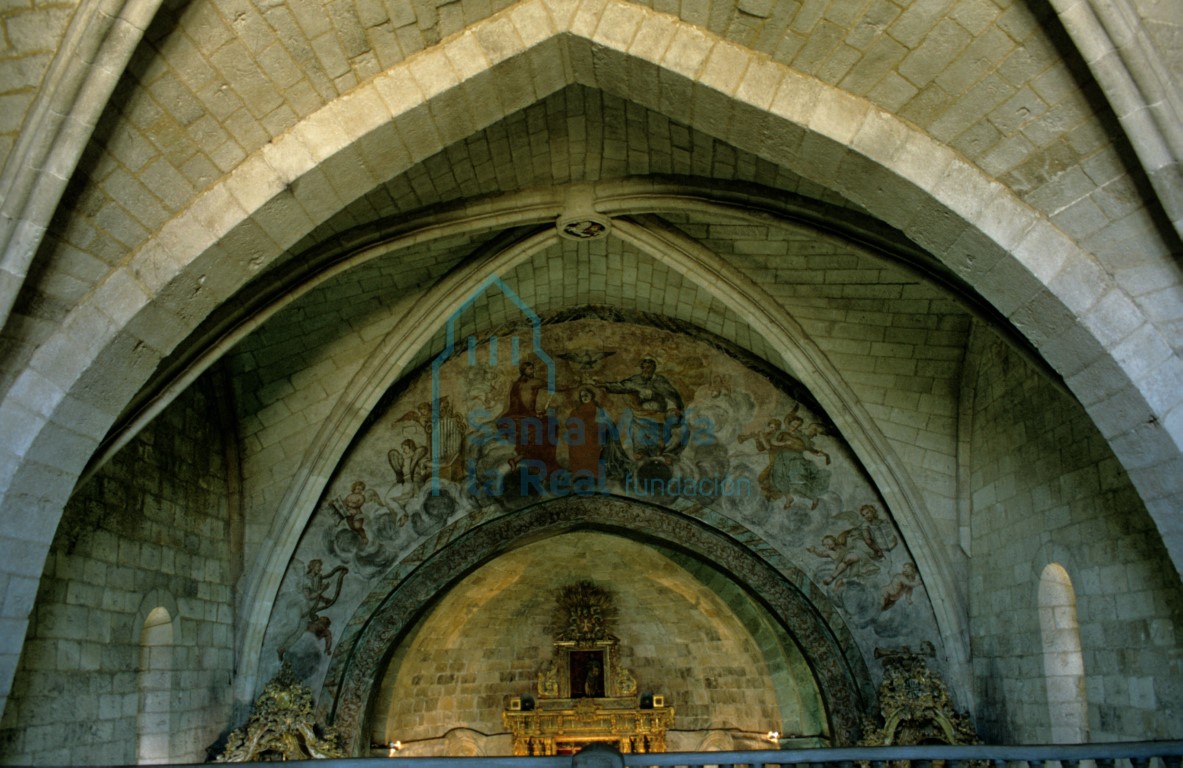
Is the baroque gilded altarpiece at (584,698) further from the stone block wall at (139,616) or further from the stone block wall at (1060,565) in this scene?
the stone block wall at (1060,565)

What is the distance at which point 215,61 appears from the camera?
520cm

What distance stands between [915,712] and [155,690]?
6.42m

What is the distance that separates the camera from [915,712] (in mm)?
9438

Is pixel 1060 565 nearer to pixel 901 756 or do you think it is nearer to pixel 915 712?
pixel 915 712

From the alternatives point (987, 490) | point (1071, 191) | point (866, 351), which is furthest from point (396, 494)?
point (1071, 191)

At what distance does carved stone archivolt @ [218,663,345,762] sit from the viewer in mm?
9227

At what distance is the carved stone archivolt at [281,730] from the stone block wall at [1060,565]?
6027 mm

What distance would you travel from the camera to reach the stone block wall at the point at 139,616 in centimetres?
704

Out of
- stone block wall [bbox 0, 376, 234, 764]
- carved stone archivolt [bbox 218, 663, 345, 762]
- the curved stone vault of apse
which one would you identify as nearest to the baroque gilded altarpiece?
the curved stone vault of apse

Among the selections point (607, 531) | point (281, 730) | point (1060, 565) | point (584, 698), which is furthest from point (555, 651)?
point (1060, 565)

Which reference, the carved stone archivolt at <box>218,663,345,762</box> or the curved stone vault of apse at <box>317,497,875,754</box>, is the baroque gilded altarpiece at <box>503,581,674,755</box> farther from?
the carved stone archivolt at <box>218,663,345,762</box>

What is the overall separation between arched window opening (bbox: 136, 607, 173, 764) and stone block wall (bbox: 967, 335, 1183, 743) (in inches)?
268

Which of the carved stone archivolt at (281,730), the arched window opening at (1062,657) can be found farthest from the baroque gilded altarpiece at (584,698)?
the arched window opening at (1062,657)

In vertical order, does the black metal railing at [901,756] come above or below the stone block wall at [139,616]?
below
